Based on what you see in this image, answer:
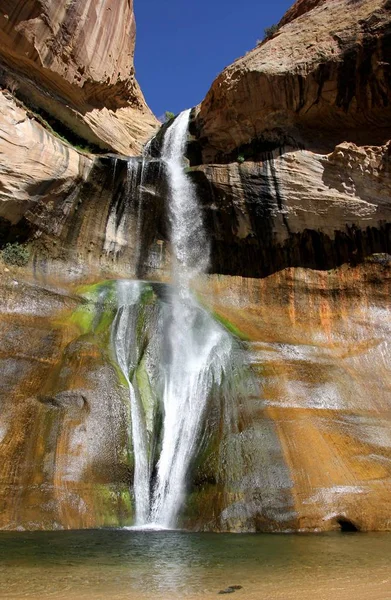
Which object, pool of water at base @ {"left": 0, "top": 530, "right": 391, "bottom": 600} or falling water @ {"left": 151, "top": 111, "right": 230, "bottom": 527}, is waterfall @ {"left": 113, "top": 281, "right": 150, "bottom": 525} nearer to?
falling water @ {"left": 151, "top": 111, "right": 230, "bottom": 527}

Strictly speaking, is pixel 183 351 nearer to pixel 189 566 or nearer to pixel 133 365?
pixel 133 365

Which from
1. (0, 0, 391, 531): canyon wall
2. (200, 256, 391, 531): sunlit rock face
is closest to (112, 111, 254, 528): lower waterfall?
(0, 0, 391, 531): canyon wall

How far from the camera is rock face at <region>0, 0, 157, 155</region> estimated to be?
16547 mm

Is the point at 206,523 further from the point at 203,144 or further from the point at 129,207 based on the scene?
the point at 203,144

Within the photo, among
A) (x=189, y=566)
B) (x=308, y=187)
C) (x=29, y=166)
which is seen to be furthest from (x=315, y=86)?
(x=189, y=566)

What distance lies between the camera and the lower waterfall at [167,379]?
417 inches

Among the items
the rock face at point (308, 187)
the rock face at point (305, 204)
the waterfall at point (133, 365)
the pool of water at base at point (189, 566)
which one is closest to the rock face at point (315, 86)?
the rock face at point (308, 187)

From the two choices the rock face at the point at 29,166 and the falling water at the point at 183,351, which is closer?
the falling water at the point at 183,351

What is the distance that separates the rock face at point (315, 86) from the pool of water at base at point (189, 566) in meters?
14.4

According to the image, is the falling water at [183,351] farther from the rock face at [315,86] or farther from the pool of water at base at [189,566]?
the rock face at [315,86]

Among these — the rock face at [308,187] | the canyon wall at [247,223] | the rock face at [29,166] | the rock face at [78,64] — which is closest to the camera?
the canyon wall at [247,223]

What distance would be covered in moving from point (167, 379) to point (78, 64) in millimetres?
12149

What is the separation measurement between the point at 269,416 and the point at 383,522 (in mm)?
3008

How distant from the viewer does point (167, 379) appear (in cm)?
1285
